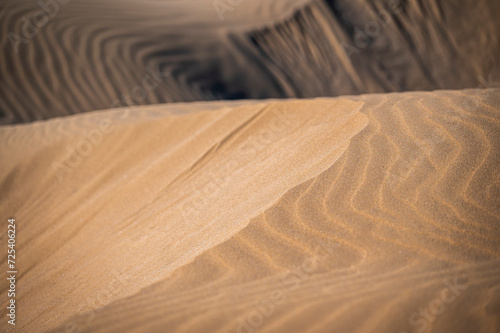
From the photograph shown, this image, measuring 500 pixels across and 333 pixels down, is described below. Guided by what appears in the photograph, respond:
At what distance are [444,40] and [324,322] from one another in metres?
10.7

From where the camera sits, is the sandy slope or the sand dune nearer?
the sandy slope

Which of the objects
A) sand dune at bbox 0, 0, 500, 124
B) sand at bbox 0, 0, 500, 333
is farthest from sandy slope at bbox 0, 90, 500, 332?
sand dune at bbox 0, 0, 500, 124

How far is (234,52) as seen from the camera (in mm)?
10969

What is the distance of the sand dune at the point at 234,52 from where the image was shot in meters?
9.64

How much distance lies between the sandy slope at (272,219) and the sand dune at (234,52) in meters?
4.94

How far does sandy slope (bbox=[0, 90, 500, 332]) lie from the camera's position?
2059 mm

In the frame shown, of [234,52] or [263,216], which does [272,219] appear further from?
[234,52]

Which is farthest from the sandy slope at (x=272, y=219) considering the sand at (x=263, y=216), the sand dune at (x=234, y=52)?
the sand dune at (x=234, y=52)

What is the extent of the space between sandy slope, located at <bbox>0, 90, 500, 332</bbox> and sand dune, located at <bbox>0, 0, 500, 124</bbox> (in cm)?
494

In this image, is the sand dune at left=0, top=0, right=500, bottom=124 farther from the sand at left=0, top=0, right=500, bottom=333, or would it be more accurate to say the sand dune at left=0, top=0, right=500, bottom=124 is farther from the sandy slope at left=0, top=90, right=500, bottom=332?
the sandy slope at left=0, top=90, right=500, bottom=332

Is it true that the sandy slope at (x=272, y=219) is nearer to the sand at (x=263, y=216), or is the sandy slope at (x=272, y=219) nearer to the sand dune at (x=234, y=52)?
the sand at (x=263, y=216)

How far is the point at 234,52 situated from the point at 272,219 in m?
8.95

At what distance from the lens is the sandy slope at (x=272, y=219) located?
Answer: 6.75 ft

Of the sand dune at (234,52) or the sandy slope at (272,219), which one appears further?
the sand dune at (234,52)
